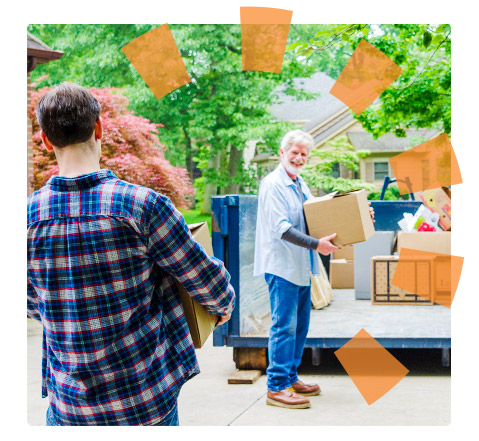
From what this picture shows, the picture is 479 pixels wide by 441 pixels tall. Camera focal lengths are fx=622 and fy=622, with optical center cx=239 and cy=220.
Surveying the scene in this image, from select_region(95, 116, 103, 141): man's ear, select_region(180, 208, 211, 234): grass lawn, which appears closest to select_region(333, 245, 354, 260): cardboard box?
select_region(95, 116, 103, 141): man's ear

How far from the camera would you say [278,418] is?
384cm

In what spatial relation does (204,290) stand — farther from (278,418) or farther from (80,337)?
(278,418)

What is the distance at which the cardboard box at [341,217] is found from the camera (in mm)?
3854

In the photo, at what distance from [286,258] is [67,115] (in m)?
2.46

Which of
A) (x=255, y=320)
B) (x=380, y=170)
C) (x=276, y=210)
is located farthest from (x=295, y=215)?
(x=380, y=170)

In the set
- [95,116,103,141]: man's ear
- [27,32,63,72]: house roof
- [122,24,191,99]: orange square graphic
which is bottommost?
[95,116,103,141]: man's ear

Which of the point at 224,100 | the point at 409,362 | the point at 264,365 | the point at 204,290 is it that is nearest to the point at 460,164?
the point at 204,290

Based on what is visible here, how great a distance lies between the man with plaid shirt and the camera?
1.61 m

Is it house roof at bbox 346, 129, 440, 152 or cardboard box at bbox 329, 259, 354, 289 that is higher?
house roof at bbox 346, 129, 440, 152

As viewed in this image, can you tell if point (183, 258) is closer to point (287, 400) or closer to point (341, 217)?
point (341, 217)

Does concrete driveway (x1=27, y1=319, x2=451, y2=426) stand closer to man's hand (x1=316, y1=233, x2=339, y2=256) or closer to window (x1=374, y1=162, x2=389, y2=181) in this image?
man's hand (x1=316, y1=233, x2=339, y2=256)

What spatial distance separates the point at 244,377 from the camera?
4.71 m

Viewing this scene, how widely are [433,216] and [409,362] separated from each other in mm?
1773

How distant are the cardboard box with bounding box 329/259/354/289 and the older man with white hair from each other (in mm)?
3212
